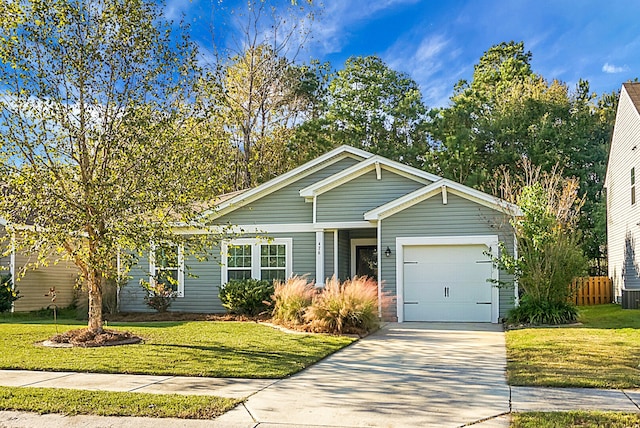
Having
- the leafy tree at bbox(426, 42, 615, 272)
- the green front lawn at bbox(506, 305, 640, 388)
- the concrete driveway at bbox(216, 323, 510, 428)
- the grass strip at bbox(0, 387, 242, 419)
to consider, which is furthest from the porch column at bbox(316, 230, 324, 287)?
the leafy tree at bbox(426, 42, 615, 272)

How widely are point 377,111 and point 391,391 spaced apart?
92.0 ft

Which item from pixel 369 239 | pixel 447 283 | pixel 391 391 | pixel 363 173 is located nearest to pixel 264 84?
pixel 369 239

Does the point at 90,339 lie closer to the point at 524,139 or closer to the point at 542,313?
the point at 542,313

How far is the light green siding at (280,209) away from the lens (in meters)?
18.2

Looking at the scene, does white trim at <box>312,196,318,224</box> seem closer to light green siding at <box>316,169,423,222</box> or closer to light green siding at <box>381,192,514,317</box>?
light green siding at <box>316,169,423,222</box>

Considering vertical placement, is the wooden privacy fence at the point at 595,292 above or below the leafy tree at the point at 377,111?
below

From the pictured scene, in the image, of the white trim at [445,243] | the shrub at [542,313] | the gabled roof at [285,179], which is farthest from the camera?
the gabled roof at [285,179]

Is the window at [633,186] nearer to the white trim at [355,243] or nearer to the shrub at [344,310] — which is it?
the white trim at [355,243]

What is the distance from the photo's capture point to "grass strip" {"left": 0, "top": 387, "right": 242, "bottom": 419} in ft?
20.8

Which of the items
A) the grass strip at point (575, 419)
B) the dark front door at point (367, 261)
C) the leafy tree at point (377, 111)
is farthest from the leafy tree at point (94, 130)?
the leafy tree at point (377, 111)

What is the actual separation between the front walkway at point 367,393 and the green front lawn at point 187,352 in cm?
36

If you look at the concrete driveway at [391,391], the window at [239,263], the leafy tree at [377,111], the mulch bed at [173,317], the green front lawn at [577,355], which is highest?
the leafy tree at [377,111]

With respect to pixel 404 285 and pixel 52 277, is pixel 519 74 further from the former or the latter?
pixel 52 277

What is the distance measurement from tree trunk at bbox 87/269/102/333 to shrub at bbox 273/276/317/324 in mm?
4291
